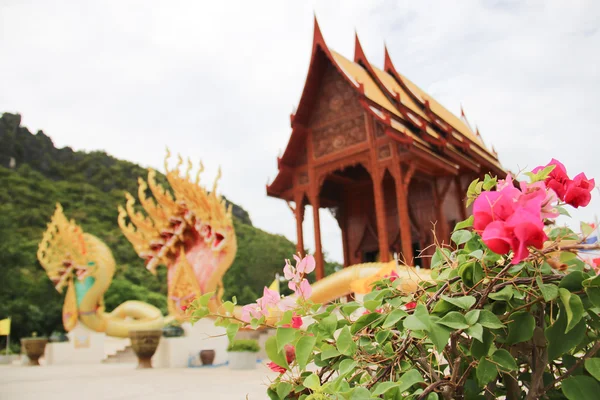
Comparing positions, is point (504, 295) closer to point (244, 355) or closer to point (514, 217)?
point (514, 217)

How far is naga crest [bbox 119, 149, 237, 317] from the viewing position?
9398 millimetres

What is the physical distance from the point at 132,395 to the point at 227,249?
187 inches

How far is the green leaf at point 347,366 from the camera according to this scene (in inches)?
32.2

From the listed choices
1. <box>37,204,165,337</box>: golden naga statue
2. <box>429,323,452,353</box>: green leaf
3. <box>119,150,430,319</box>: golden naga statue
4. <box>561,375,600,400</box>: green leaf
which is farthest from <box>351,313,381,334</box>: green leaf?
<box>37,204,165,337</box>: golden naga statue

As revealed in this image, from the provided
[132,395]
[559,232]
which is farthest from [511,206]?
[132,395]

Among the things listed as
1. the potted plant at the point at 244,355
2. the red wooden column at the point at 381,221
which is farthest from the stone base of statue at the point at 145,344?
the red wooden column at the point at 381,221

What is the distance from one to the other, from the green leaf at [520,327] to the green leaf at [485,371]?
51 millimetres

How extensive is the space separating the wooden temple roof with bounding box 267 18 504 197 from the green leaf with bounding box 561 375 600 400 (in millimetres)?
7694

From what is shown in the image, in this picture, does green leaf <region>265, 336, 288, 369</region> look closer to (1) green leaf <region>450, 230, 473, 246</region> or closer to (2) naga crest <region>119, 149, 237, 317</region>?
(1) green leaf <region>450, 230, 473, 246</region>

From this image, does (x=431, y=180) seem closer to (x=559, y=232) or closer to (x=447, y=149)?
(x=447, y=149)

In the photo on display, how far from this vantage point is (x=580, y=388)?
773 millimetres

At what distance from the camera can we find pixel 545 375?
1.00 m

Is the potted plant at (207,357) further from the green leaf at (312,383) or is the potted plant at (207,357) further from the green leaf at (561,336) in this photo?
the green leaf at (561,336)

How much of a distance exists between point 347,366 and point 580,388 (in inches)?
14.6
